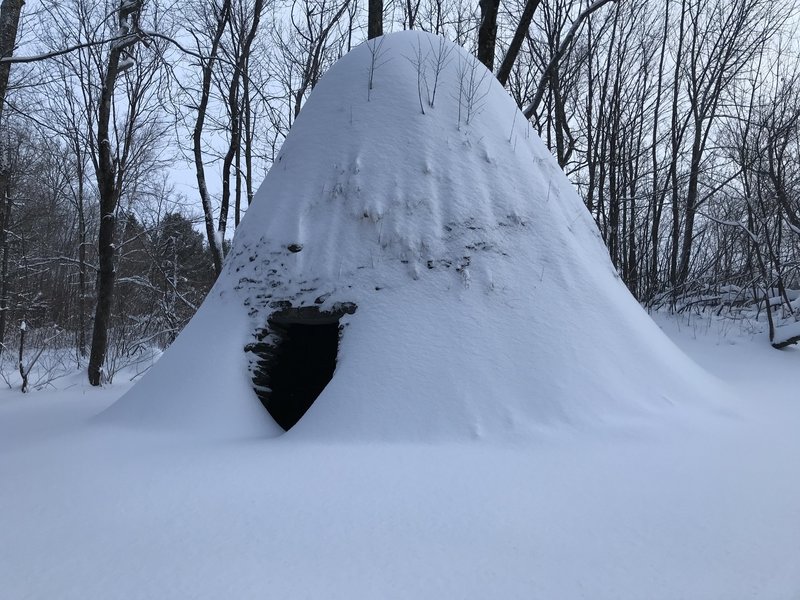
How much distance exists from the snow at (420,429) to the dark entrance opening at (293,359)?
0.12 m

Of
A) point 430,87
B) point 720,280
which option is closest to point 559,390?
point 430,87

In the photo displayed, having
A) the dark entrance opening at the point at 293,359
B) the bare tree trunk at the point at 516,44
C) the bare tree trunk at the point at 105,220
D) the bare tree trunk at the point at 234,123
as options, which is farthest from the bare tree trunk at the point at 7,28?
the bare tree trunk at the point at 234,123

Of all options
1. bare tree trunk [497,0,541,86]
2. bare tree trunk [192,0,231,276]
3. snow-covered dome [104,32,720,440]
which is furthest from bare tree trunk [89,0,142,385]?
bare tree trunk [497,0,541,86]

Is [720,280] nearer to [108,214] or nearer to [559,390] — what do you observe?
[559,390]

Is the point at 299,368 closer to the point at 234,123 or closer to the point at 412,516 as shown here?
the point at 412,516

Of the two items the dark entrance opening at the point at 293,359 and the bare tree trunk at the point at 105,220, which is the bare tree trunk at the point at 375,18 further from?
the dark entrance opening at the point at 293,359

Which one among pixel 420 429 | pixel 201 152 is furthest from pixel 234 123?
pixel 420 429

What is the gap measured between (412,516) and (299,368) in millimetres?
2228

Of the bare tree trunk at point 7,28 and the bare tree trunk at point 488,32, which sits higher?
the bare tree trunk at point 488,32

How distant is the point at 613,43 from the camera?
12133 millimetres

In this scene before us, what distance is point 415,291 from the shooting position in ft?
11.7

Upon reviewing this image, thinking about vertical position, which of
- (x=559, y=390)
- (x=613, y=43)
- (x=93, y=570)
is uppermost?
(x=613, y=43)

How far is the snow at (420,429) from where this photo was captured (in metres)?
1.69

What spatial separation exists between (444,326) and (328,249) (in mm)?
1171
